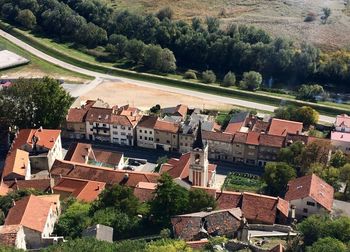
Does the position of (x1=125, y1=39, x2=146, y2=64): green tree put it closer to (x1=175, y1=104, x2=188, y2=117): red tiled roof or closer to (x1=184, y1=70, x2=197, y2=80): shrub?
(x1=184, y1=70, x2=197, y2=80): shrub

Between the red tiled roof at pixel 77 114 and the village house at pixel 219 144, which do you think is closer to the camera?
the village house at pixel 219 144

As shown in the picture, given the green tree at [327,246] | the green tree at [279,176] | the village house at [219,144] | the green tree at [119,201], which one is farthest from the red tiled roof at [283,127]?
the green tree at [327,246]

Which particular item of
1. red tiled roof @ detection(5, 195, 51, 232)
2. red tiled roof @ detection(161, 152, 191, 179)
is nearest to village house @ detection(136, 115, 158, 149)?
red tiled roof @ detection(161, 152, 191, 179)

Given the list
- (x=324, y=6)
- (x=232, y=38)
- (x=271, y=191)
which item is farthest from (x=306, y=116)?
(x=324, y=6)

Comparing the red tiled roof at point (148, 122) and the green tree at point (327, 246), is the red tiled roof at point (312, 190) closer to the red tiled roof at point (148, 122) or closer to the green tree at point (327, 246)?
the green tree at point (327, 246)

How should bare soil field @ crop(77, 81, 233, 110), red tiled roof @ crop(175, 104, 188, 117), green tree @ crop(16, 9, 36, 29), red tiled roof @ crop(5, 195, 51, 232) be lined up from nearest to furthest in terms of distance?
red tiled roof @ crop(5, 195, 51, 232) < red tiled roof @ crop(175, 104, 188, 117) < bare soil field @ crop(77, 81, 233, 110) < green tree @ crop(16, 9, 36, 29)

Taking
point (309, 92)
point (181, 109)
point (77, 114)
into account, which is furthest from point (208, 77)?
point (77, 114)

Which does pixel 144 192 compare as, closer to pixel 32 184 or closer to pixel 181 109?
pixel 32 184
